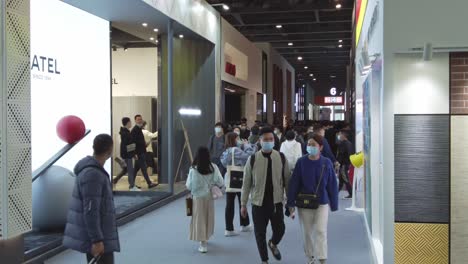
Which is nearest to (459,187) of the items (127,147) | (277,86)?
(127,147)

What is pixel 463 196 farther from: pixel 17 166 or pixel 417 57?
pixel 17 166

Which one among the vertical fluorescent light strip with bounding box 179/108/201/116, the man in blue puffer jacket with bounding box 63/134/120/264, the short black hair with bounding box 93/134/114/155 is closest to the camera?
the man in blue puffer jacket with bounding box 63/134/120/264

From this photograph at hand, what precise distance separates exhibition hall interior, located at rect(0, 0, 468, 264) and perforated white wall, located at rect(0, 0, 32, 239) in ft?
0.05

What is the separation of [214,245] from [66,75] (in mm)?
3551

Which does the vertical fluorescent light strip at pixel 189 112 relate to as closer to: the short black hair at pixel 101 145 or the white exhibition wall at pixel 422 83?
the white exhibition wall at pixel 422 83

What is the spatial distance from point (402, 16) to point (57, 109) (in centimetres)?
528

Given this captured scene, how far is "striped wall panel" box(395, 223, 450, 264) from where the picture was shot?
15.8 ft

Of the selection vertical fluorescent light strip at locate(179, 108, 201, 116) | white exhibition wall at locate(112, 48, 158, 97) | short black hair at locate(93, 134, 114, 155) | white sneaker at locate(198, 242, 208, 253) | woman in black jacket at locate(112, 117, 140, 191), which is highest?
white exhibition wall at locate(112, 48, 158, 97)

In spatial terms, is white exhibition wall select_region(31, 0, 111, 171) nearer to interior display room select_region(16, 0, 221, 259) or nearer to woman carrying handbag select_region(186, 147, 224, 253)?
interior display room select_region(16, 0, 221, 259)

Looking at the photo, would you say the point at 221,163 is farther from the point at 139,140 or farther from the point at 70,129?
the point at 139,140

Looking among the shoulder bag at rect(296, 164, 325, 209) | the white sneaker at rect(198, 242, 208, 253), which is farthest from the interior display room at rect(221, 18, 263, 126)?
the shoulder bag at rect(296, 164, 325, 209)

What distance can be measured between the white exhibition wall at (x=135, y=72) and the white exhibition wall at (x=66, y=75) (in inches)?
162

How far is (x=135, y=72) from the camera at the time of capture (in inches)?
554

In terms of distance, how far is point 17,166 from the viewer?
432cm
